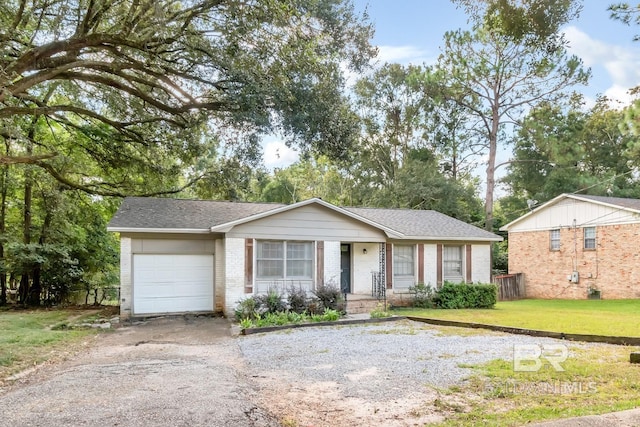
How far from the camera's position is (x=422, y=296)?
16.3 m

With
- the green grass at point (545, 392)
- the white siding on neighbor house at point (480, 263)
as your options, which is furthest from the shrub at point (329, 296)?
the white siding on neighbor house at point (480, 263)

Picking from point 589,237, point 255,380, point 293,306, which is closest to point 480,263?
point 589,237

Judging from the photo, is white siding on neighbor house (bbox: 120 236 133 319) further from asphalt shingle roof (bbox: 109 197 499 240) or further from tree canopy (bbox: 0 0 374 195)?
tree canopy (bbox: 0 0 374 195)

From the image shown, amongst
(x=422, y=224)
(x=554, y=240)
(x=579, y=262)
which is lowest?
(x=579, y=262)

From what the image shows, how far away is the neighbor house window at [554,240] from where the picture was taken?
2205cm

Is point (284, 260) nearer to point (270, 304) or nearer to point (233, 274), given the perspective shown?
point (233, 274)

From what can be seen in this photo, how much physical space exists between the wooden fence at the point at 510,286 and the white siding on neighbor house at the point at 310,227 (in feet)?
32.7

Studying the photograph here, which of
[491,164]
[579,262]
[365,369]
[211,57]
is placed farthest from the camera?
[491,164]

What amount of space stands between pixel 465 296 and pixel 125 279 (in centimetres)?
1154

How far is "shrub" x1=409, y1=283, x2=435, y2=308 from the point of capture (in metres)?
16.2

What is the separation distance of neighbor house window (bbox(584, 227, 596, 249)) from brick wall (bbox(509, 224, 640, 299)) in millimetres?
169

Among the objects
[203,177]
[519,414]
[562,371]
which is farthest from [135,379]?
[203,177]

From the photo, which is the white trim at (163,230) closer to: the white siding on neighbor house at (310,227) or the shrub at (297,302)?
the white siding on neighbor house at (310,227)

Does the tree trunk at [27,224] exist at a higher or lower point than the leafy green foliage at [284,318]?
higher
